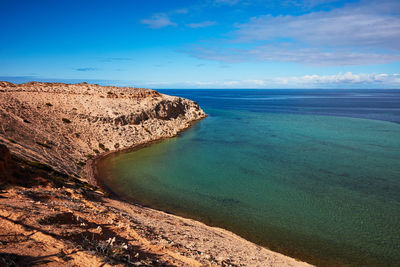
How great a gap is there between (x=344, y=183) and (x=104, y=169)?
28.8 meters

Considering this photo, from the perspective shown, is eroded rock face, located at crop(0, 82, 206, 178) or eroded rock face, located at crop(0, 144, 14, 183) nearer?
eroded rock face, located at crop(0, 144, 14, 183)

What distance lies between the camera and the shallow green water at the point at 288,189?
53.0ft

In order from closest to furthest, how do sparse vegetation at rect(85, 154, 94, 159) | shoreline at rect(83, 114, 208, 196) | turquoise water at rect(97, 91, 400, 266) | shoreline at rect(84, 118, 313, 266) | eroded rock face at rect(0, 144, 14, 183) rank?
1. eroded rock face at rect(0, 144, 14, 183)
2. shoreline at rect(84, 118, 313, 266)
3. turquoise water at rect(97, 91, 400, 266)
4. shoreline at rect(83, 114, 208, 196)
5. sparse vegetation at rect(85, 154, 94, 159)

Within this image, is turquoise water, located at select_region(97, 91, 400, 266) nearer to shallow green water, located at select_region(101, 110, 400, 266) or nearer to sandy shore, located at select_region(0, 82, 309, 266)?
shallow green water, located at select_region(101, 110, 400, 266)

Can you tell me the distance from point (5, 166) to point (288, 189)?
2374cm

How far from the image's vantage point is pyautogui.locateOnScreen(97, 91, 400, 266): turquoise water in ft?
52.9

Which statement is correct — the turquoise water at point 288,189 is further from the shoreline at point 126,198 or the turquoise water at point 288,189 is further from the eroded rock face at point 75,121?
the eroded rock face at point 75,121

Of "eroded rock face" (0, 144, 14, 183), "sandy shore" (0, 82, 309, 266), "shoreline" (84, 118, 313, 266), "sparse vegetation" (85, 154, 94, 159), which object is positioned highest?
"eroded rock face" (0, 144, 14, 183)

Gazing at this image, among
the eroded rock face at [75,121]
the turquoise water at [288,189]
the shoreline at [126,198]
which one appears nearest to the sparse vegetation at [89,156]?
the eroded rock face at [75,121]

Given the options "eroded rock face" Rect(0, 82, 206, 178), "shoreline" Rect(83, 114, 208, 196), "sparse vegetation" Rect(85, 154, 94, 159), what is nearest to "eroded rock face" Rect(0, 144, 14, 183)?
"shoreline" Rect(83, 114, 208, 196)

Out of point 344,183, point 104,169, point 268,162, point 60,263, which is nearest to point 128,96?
point 104,169

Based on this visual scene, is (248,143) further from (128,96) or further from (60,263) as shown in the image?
(60,263)

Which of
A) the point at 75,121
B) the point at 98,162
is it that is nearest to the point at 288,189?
the point at 98,162

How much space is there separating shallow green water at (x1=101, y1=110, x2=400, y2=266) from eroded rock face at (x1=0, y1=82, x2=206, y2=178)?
5504 mm
